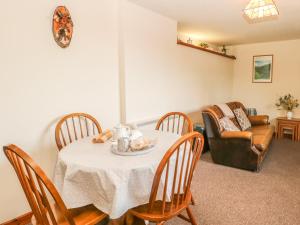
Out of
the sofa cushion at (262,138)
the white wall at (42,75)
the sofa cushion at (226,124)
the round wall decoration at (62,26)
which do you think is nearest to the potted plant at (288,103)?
the sofa cushion at (262,138)

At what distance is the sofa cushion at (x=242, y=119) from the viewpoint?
4.16 m

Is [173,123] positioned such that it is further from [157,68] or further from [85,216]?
[85,216]

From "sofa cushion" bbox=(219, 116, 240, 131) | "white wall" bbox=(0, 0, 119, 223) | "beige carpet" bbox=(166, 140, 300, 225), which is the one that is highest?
"white wall" bbox=(0, 0, 119, 223)

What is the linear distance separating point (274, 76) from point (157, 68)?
3429 millimetres

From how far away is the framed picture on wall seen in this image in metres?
5.32

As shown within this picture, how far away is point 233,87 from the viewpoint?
19.2 feet

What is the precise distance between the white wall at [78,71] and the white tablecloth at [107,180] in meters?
0.70

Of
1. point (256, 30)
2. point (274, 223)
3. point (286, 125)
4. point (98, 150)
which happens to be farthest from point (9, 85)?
point (286, 125)

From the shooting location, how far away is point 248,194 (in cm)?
253

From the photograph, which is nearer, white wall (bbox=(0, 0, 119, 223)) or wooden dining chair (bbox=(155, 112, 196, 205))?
white wall (bbox=(0, 0, 119, 223))

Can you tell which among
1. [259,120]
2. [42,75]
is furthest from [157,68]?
[259,120]

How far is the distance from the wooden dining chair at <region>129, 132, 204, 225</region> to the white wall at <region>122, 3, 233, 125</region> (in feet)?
4.82

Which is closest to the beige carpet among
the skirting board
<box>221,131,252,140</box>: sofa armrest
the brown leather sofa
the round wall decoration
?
the brown leather sofa

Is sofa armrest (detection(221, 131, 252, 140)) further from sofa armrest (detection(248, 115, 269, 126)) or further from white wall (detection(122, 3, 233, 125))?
sofa armrest (detection(248, 115, 269, 126))
